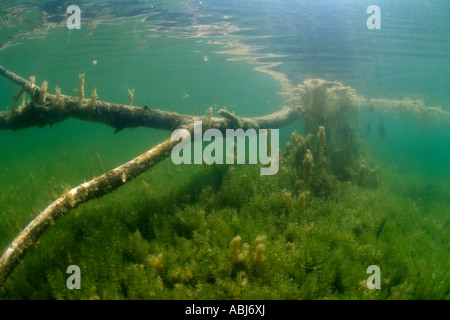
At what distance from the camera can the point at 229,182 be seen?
685 centimetres

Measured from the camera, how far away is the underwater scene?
396 cm

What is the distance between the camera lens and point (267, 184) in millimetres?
7004

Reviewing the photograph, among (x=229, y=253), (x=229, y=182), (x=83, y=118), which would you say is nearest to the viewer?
(x=229, y=253)

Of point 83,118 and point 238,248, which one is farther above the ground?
point 83,118

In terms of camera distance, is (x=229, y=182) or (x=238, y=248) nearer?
(x=238, y=248)

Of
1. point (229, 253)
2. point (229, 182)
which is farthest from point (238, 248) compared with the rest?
point (229, 182)

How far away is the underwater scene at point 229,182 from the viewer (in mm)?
3957

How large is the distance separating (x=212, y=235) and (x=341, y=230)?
2681 millimetres

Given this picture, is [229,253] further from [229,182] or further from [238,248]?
[229,182]

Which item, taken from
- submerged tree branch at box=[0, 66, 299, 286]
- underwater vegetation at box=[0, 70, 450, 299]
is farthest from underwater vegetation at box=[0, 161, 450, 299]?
submerged tree branch at box=[0, 66, 299, 286]

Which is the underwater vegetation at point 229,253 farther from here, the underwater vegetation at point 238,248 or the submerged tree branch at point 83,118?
the submerged tree branch at point 83,118

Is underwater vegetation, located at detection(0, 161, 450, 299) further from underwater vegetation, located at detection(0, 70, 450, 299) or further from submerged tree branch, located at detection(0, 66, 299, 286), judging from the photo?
submerged tree branch, located at detection(0, 66, 299, 286)

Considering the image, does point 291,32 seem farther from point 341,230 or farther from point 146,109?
point 341,230
